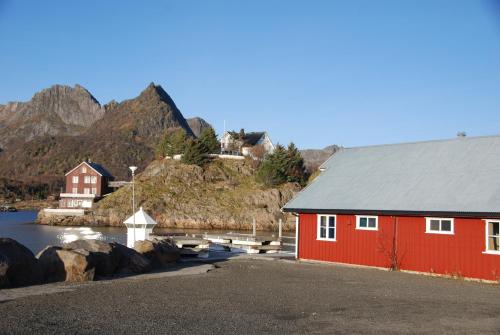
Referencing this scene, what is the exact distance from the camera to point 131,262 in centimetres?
2369

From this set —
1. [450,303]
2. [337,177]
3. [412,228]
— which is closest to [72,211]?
[337,177]

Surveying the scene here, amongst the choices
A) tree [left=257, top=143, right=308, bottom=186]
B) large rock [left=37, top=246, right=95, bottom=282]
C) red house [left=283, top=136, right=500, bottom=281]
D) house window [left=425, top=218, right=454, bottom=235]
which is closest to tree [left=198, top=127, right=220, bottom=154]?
tree [left=257, top=143, right=308, bottom=186]

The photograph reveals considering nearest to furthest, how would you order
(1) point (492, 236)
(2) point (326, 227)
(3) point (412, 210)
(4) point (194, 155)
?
1. (1) point (492, 236)
2. (3) point (412, 210)
3. (2) point (326, 227)
4. (4) point (194, 155)

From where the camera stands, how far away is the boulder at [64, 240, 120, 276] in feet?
69.4

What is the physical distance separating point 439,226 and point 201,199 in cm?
7693

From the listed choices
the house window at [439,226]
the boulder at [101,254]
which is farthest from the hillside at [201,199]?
the boulder at [101,254]

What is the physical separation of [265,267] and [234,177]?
78.8 metres

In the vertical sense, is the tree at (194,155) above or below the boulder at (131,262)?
above

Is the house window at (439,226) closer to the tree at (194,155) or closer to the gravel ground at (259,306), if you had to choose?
the gravel ground at (259,306)

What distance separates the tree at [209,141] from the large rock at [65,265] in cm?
8968

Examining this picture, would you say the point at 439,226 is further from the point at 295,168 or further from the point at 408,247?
the point at 295,168

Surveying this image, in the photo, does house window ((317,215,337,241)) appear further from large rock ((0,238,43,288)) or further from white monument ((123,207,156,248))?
large rock ((0,238,43,288))

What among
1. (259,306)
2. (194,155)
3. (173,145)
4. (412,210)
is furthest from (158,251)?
(173,145)

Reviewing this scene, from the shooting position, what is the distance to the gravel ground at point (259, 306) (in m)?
12.6
